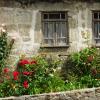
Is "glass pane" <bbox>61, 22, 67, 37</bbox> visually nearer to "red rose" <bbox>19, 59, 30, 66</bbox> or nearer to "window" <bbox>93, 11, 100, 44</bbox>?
"window" <bbox>93, 11, 100, 44</bbox>

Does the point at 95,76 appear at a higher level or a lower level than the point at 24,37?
lower

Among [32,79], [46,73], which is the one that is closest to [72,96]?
[46,73]

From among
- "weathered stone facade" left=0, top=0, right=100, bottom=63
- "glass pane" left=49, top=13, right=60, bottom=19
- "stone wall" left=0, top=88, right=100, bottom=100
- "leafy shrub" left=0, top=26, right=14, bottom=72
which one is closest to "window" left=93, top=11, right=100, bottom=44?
"weathered stone facade" left=0, top=0, right=100, bottom=63

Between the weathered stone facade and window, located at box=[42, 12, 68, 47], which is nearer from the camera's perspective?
the weathered stone facade

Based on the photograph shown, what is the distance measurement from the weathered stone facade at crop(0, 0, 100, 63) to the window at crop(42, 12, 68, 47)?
0.17 metres

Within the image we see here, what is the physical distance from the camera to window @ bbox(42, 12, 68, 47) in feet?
46.1

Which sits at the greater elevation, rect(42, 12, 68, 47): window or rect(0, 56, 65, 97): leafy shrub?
rect(42, 12, 68, 47): window

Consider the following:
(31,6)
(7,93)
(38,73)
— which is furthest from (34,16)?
(7,93)

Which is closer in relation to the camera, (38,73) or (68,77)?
(38,73)

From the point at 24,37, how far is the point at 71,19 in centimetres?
182

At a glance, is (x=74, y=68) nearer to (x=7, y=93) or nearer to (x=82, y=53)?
(x=82, y=53)

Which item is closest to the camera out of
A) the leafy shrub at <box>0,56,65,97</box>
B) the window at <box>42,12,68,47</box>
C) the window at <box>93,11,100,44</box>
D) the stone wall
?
the stone wall

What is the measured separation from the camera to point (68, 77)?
13.7 meters

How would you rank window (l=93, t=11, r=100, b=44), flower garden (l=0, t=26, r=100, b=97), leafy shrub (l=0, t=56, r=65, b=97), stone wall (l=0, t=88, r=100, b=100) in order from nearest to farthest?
stone wall (l=0, t=88, r=100, b=100), leafy shrub (l=0, t=56, r=65, b=97), flower garden (l=0, t=26, r=100, b=97), window (l=93, t=11, r=100, b=44)
